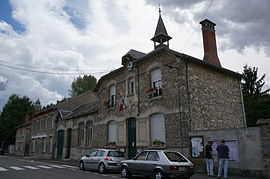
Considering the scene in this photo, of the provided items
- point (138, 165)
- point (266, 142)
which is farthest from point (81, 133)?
point (266, 142)

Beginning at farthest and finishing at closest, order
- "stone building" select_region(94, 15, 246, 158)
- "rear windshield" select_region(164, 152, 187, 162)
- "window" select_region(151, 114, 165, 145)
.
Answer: "window" select_region(151, 114, 165, 145) < "stone building" select_region(94, 15, 246, 158) < "rear windshield" select_region(164, 152, 187, 162)

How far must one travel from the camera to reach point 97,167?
43.3 ft

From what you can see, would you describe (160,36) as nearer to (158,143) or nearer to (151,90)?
(151,90)

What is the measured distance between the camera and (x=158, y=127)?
15.3 meters

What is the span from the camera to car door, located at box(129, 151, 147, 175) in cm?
1019

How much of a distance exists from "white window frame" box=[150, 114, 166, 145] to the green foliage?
36.9 meters

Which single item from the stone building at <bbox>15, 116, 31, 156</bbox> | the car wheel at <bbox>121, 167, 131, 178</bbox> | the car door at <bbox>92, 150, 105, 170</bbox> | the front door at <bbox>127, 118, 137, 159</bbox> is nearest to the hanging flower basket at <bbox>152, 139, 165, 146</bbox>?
the front door at <bbox>127, 118, 137, 159</bbox>

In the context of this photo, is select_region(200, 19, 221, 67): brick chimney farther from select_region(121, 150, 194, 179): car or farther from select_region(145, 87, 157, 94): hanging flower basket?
select_region(121, 150, 194, 179): car

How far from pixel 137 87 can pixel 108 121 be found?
431cm

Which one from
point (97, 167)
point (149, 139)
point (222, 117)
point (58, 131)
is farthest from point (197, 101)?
point (58, 131)

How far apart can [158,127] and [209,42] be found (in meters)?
7.69

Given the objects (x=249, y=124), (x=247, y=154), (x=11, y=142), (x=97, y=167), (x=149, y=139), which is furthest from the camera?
(x=11, y=142)

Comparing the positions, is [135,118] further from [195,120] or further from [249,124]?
[249,124]

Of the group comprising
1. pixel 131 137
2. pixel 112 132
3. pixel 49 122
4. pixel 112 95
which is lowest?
pixel 131 137
